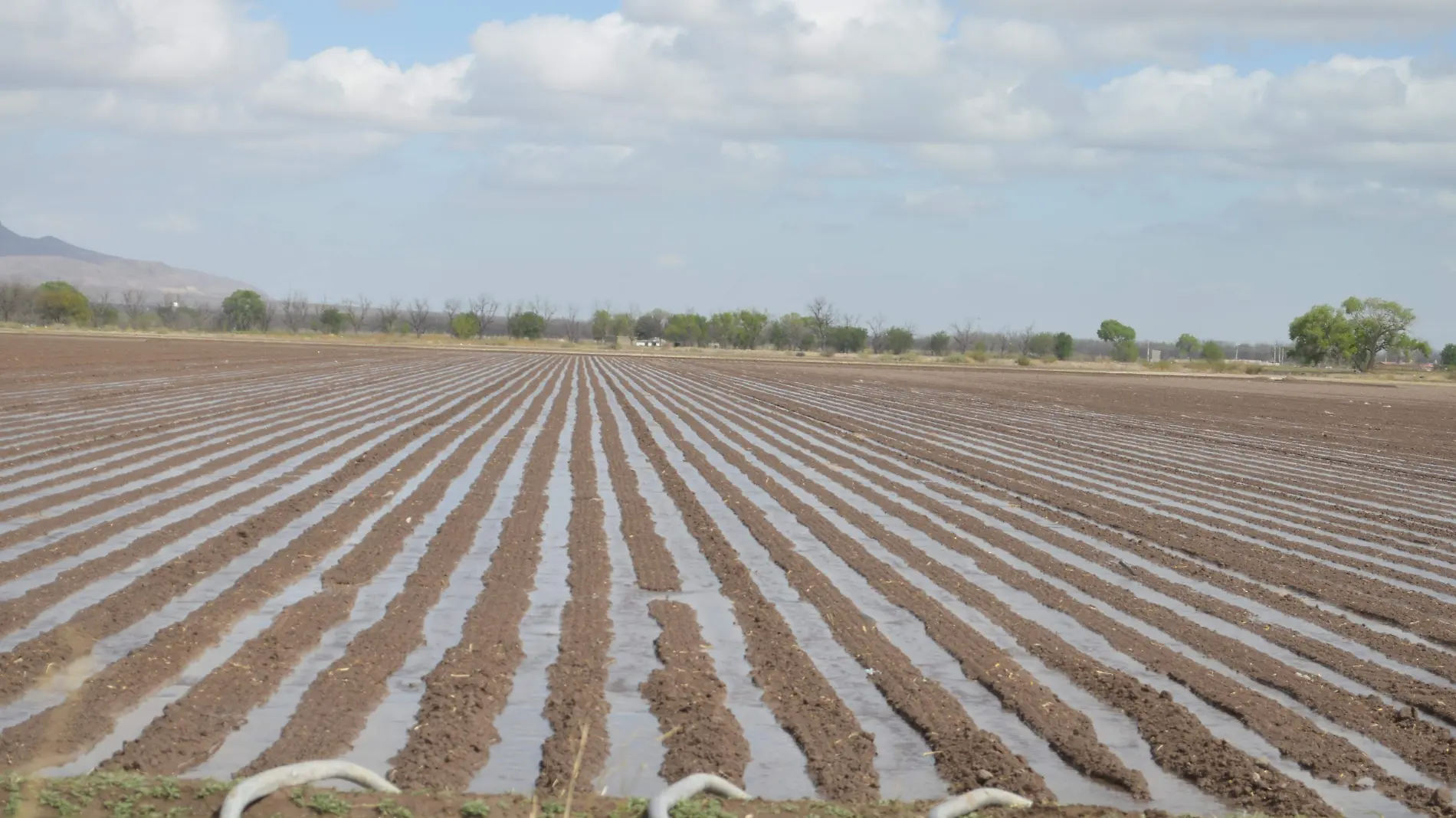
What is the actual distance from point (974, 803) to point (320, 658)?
148 inches

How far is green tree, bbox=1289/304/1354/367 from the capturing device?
327 feet

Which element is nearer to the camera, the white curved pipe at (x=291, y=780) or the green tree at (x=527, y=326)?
the white curved pipe at (x=291, y=780)

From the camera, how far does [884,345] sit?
13300 centimetres

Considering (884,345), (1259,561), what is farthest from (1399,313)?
(1259,561)

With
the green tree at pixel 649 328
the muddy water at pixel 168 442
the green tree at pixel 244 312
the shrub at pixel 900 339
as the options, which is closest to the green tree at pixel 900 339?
the shrub at pixel 900 339

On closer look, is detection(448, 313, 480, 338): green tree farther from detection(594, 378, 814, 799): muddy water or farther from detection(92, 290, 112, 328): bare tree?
detection(594, 378, 814, 799): muddy water

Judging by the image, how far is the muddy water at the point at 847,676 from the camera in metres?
5.52

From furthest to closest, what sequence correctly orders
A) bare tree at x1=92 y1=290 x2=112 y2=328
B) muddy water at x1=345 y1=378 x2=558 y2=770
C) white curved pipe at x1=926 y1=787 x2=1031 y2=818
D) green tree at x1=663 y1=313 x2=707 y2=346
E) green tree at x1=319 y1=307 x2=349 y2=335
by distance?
1. green tree at x1=663 y1=313 x2=707 y2=346
2. green tree at x1=319 y1=307 x2=349 y2=335
3. bare tree at x1=92 y1=290 x2=112 y2=328
4. muddy water at x1=345 y1=378 x2=558 y2=770
5. white curved pipe at x1=926 y1=787 x2=1031 y2=818

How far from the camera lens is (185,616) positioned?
7840mm

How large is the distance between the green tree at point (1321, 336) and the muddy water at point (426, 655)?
9826 centimetres

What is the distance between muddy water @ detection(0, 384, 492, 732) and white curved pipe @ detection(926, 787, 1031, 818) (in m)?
3.42

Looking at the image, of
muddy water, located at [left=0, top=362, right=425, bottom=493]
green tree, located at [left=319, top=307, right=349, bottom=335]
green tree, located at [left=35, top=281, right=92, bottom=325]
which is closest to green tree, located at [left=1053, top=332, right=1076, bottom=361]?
green tree, located at [left=319, top=307, right=349, bottom=335]

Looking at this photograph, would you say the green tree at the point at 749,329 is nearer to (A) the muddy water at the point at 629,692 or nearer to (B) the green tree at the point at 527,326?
(B) the green tree at the point at 527,326

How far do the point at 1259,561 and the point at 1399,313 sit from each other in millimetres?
99859
